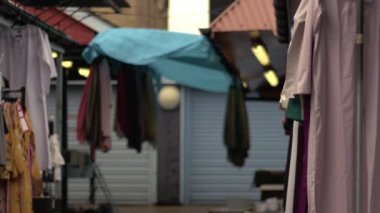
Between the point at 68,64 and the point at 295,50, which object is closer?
the point at 295,50

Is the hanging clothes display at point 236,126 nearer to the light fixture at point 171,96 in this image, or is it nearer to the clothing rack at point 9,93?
the light fixture at point 171,96

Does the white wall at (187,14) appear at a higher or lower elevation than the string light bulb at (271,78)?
higher

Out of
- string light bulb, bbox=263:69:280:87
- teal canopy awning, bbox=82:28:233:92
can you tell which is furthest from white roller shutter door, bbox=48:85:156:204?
teal canopy awning, bbox=82:28:233:92

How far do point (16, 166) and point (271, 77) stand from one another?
24.3ft

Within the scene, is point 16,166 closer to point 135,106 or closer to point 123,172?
point 135,106

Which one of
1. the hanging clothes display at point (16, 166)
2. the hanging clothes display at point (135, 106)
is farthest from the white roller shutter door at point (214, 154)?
the hanging clothes display at point (16, 166)

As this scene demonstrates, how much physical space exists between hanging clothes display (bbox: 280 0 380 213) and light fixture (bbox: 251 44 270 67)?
568 centimetres

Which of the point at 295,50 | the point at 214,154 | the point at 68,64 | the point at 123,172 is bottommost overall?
the point at 123,172

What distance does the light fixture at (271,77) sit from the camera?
41.7 ft

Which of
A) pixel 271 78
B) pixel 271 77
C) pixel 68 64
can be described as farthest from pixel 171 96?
pixel 68 64

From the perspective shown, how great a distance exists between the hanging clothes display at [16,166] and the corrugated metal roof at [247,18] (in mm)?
3371

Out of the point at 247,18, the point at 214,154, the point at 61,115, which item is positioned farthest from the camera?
the point at 214,154

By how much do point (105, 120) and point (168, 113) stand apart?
704cm

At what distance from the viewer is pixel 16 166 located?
6.37 m
